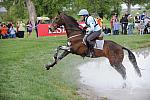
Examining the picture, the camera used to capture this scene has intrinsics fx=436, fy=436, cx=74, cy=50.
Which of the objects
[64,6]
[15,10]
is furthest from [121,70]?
[15,10]

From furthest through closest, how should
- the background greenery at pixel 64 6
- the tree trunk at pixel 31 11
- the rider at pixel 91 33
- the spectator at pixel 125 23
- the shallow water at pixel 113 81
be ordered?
the tree trunk at pixel 31 11 < the spectator at pixel 125 23 < the background greenery at pixel 64 6 < the rider at pixel 91 33 < the shallow water at pixel 113 81

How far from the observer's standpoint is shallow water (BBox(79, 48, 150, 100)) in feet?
39.7

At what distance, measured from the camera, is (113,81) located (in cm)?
1451

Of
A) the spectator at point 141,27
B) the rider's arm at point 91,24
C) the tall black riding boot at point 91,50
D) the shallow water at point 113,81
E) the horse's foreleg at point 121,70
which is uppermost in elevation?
the rider's arm at point 91,24

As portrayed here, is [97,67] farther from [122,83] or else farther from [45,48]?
[45,48]

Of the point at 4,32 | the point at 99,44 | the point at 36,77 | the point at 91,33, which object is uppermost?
the point at 91,33

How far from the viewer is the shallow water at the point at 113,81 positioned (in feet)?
39.7

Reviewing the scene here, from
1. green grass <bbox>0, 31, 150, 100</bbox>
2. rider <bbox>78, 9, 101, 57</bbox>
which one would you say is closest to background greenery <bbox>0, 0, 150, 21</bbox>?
green grass <bbox>0, 31, 150, 100</bbox>

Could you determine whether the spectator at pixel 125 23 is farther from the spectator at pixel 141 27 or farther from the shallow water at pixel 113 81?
the shallow water at pixel 113 81

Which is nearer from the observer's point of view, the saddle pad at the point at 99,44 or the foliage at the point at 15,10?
the saddle pad at the point at 99,44

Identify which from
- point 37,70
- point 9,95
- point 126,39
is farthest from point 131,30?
point 9,95

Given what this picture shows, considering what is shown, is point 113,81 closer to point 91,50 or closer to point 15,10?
point 91,50

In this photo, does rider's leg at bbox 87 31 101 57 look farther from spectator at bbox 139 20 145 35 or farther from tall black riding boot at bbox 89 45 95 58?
spectator at bbox 139 20 145 35

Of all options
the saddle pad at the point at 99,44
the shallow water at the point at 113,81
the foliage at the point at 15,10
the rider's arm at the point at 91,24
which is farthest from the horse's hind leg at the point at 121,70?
the foliage at the point at 15,10
